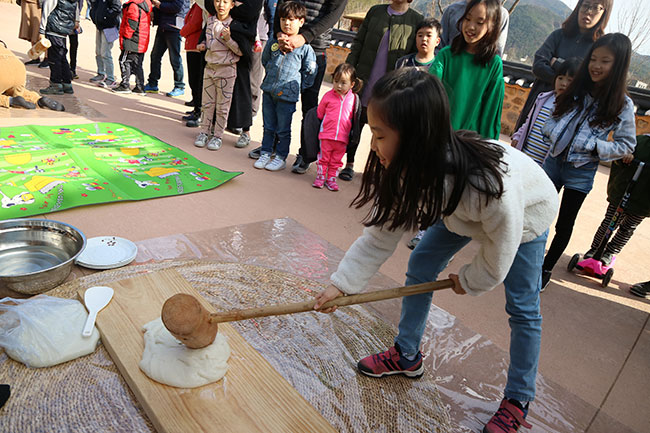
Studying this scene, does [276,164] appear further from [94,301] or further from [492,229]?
[492,229]

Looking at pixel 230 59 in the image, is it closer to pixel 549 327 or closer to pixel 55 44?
pixel 55 44

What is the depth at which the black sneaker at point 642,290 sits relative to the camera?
2.44 metres

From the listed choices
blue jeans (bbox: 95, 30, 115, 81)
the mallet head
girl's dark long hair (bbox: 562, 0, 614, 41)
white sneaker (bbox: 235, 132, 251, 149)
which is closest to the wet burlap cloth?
the mallet head

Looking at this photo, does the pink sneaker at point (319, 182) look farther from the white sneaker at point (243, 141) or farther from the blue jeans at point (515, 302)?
the blue jeans at point (515, 302)

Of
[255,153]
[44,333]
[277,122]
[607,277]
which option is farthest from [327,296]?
[255,153]

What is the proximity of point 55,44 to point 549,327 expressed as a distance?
4.90m

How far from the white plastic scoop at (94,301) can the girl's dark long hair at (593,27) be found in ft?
9.71

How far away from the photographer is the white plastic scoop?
1342 millimetres

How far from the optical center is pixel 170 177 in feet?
9.64

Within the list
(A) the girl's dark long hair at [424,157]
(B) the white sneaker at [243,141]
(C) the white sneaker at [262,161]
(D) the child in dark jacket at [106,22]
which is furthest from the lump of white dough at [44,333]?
(D) the child in dark jacket at [106,22]

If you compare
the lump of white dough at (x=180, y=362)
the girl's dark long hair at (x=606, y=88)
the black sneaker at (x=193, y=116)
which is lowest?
the lump of white dough at (x=180, y=362)

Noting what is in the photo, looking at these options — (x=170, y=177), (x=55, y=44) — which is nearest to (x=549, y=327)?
(x=170, y=177)

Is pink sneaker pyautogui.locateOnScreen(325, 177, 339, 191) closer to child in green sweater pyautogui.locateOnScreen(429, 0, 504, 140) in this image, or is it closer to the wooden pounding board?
child in green sweater pyautogui.locateOnScreen(429, 0, 504, 140)

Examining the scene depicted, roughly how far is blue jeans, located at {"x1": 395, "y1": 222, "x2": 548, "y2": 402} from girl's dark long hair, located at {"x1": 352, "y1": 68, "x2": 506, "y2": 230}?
32 cm
